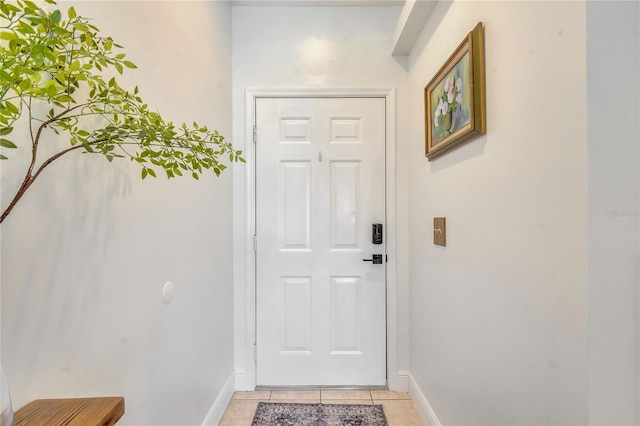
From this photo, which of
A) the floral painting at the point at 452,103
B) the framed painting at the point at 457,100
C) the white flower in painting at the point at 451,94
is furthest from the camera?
the white flower in painting at the point at 451,94

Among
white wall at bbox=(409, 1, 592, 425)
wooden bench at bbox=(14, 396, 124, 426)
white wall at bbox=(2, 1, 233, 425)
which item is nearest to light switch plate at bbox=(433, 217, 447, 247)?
white wall at bbox=(409, 1, 592, 425)

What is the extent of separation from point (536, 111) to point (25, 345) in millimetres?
1437

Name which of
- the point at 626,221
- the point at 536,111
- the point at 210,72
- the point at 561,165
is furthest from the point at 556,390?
the point at 210,72

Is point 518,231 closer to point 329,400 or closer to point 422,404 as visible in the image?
point 422,404

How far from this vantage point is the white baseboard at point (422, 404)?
1781mm

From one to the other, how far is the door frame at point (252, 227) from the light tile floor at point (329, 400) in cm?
9

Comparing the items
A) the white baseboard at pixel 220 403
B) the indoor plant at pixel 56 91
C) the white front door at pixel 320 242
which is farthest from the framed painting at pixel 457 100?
the white baseboard at pixel 220 403

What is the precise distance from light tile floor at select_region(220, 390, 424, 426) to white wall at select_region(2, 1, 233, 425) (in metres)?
0.26

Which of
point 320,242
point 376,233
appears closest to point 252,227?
point 320,242

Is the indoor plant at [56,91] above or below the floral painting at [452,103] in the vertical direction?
below

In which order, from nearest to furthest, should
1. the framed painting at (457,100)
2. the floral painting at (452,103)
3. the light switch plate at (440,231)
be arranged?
1. the framed painting at (457,100)
2. the floral painting at (452,103)
3. the light switch plate at (440,231)

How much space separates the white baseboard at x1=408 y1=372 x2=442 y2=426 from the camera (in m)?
1.78

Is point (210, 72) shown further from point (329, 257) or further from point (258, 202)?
point (329, 257)

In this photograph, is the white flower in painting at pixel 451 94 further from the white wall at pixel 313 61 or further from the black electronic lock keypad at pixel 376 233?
the black electronic lock keypad at pixel 376 233
